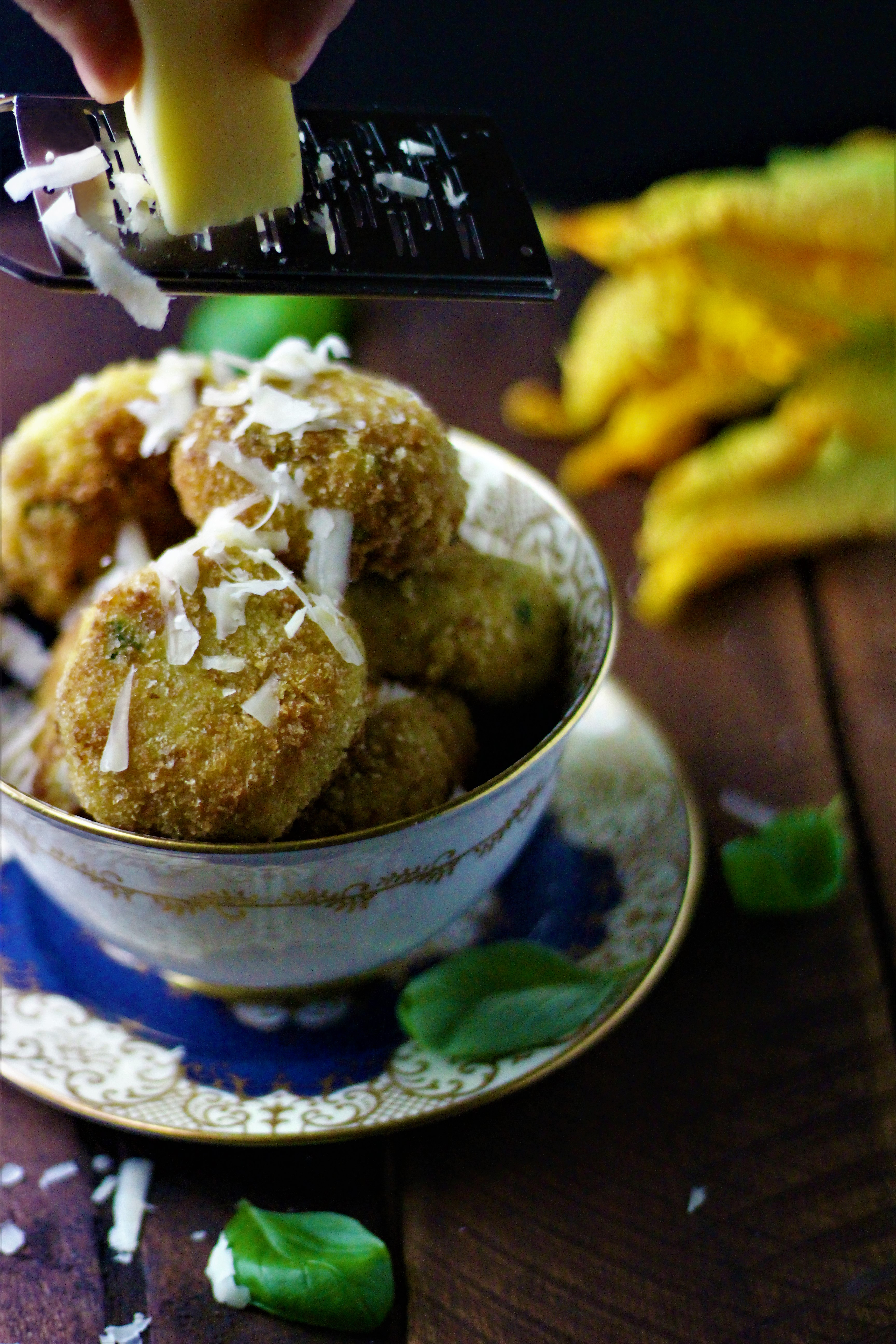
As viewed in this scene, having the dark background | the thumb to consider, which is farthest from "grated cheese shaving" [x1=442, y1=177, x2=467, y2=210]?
the dark background

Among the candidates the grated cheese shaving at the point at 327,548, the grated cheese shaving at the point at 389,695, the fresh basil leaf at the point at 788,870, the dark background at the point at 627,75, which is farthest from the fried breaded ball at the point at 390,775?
the dark background at the point at 627,75

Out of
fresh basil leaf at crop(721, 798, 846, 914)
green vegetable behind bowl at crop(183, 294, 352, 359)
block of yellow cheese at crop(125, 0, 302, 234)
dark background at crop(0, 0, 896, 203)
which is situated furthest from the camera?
dark background at crop(0, 0, 896, 203)

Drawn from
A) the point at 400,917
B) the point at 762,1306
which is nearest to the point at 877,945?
the point at 762,1306

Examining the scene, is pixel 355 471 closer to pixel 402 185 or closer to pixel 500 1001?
pixel 402 185

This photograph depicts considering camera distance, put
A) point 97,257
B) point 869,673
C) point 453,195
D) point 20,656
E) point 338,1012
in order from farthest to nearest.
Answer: point 869,673 → point 20,656 → point 338,1012 → point 453,195 → point 97,257

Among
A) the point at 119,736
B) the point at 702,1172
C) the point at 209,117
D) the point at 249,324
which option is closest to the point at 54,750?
the point at 119,736

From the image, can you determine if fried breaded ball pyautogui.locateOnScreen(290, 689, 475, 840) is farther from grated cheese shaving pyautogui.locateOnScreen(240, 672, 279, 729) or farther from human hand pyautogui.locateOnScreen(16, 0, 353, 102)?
human hand pyautogui.locateOnScreen(16, 0, 353, 102)

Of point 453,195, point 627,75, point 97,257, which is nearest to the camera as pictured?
point 97,257
